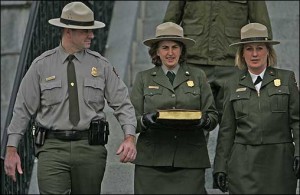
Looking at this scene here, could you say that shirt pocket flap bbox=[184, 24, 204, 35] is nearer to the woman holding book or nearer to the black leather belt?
the woman holding book

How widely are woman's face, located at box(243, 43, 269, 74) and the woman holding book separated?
0.42 m

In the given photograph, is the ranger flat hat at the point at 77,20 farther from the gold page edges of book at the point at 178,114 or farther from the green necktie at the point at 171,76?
the gold page edges of book at the point at 178,114

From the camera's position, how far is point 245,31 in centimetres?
Answer: 755

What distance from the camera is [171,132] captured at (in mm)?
7500

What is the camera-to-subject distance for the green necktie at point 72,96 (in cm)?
716

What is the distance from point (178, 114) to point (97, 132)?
62cm

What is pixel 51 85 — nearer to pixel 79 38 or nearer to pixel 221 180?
pixel 79 38

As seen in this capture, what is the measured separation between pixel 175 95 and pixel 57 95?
96cm

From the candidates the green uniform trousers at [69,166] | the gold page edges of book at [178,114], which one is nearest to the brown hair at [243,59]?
the gold page edges of book at [178,114]

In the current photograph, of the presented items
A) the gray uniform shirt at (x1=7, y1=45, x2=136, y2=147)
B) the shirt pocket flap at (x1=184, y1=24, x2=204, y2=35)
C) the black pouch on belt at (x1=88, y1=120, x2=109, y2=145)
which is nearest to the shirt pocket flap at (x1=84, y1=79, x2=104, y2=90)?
the gray uniform shirt at (x1=7, y1=45, x2=136, y2=147)

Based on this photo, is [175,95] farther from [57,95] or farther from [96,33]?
[96,33]

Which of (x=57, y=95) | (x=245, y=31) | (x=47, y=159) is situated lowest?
(x=47, y=159)

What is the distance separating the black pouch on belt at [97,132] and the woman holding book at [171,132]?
1.09 feet

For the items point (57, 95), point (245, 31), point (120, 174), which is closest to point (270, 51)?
point (245, 31)
